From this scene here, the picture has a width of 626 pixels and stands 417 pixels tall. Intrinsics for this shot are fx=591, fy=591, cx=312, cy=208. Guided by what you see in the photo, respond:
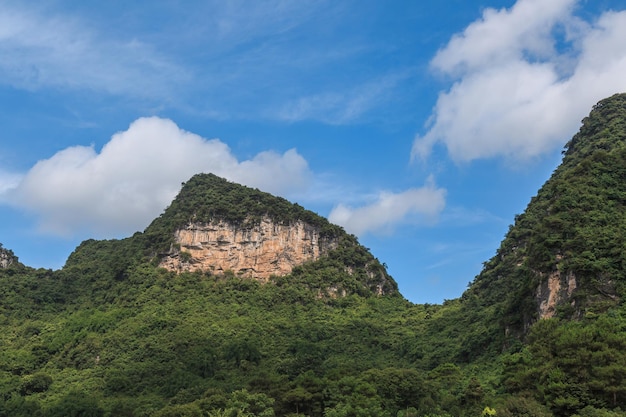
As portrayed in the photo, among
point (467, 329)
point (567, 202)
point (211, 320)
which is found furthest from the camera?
point (211, 320)

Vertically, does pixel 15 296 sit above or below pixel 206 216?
below

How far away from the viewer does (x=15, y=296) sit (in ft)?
283

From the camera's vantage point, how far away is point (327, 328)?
7306 cm

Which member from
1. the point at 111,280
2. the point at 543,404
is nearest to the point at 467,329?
the point at 543,404

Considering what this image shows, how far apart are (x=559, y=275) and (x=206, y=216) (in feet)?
180

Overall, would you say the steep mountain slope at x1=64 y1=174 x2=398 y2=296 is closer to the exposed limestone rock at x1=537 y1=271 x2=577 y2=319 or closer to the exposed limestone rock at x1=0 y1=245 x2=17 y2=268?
the exposed limestone rock at x1=0 y1=245 x2=17 y2=268

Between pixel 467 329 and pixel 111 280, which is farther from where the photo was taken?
pixel 111 280

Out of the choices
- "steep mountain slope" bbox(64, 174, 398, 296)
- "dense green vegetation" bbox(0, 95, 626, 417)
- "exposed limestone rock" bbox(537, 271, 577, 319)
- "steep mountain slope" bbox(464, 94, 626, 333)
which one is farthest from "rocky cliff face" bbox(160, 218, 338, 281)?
"exposed limestone rock" bbox(537, 271, 577, 319)

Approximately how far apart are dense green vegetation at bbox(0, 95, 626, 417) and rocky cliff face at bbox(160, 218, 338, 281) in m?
1.50

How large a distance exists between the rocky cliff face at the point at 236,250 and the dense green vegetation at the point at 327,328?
1.50m

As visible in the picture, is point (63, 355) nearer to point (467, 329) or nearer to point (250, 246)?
point (250, 246)

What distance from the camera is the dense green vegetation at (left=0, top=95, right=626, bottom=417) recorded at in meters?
36.6

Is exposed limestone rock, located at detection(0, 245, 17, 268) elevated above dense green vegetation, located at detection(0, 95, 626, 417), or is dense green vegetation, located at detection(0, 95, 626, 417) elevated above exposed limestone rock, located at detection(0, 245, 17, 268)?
exposed limestone rock, located at detection(0, 245, 17, 268)

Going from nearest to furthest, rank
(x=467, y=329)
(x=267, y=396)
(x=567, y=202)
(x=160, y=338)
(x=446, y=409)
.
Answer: (x=446, y=409)
(x=267, y=396)
(x=567, y=202)
(x=467, y=329)
(x=160, y=338)
